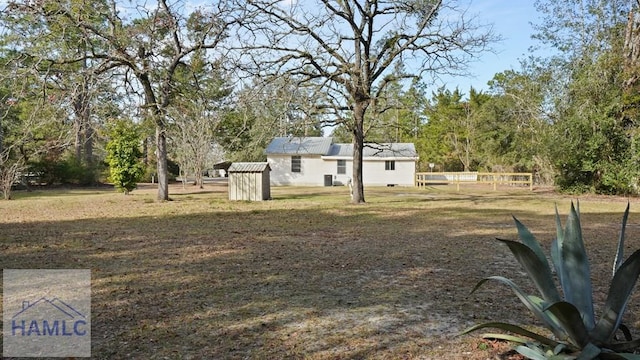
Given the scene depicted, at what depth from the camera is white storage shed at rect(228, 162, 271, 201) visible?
18188mm

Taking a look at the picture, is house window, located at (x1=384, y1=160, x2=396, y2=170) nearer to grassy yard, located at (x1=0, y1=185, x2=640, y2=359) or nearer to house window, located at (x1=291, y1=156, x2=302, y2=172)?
house window, located at (x1=291, y1=156, x2=302, y2=172)

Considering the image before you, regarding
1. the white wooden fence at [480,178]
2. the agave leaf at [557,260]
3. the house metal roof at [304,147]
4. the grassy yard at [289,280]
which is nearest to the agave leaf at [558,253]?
the agave leaf at [557,260]

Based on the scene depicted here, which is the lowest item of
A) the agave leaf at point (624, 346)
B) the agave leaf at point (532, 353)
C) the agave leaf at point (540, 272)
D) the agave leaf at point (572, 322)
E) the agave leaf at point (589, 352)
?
the agave leaf at point (532, 353)

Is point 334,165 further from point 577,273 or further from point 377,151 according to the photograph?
point 577,273

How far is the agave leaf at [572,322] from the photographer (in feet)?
8.05

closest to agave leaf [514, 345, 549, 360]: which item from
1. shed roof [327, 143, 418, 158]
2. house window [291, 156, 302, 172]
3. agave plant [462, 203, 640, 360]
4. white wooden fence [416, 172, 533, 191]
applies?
agave plant [462, 203, 640, 360]

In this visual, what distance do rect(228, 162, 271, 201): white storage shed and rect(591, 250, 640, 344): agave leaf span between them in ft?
52.9

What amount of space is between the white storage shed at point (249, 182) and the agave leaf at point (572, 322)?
16.1 m

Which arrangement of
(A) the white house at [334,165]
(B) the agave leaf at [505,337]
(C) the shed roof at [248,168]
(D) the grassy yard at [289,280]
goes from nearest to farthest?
(B) the agave leaf at [505,337], (D) the grassy yard at [289,280], (C) the shed roof at [248,168], (A) the white house at [334,165]

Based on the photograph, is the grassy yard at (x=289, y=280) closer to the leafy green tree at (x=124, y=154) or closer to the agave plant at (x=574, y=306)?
the agave plant at (x=574, y=306)

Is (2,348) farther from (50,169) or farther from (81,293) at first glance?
(50,169)

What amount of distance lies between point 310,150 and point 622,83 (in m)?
20.6

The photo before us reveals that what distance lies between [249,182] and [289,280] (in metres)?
13.4

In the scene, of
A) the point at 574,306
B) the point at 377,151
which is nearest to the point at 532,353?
the point at 574,306
